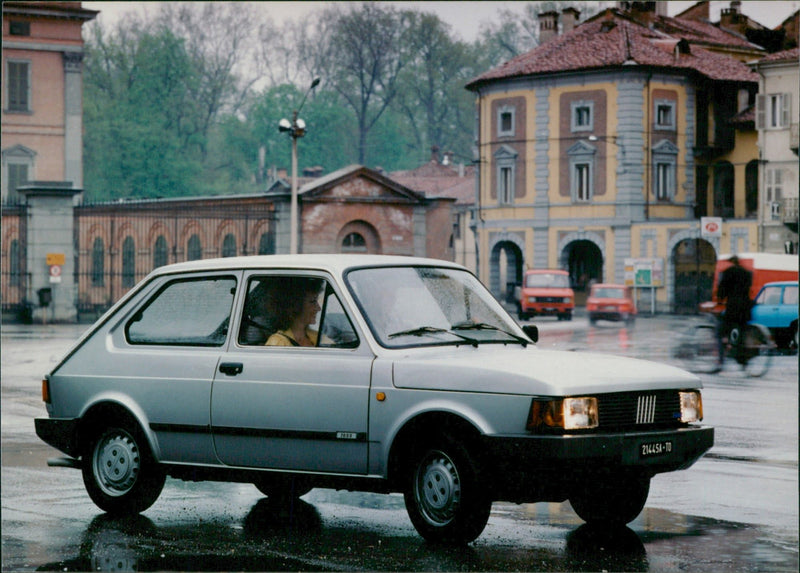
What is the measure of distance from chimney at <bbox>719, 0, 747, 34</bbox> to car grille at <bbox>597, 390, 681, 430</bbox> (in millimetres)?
81581

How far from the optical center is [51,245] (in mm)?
44250

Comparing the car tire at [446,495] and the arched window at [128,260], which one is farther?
the arched window at [128,260]

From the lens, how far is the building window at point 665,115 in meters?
71.2

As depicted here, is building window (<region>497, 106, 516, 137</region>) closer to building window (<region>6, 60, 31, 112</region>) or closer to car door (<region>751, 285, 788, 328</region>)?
building window (<region>6, 60, 31, 112</region>)

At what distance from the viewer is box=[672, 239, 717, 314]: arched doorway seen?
6712 centimetres

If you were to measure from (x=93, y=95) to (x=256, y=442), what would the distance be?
91378 millimetres

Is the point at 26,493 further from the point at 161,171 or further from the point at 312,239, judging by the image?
the point at 161,171

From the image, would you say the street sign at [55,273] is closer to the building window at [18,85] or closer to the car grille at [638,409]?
the building window at [18,85]

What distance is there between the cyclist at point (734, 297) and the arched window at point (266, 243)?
23.6m

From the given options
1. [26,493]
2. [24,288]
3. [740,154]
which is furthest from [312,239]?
[26,493]

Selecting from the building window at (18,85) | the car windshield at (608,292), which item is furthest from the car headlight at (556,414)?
the building window at (18,85)

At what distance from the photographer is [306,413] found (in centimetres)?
870

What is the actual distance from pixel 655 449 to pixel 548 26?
255 ft

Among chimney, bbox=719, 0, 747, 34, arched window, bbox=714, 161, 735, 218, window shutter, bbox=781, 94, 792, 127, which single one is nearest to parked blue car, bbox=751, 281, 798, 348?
window shutter, bbox=781, 94, 792, 127
